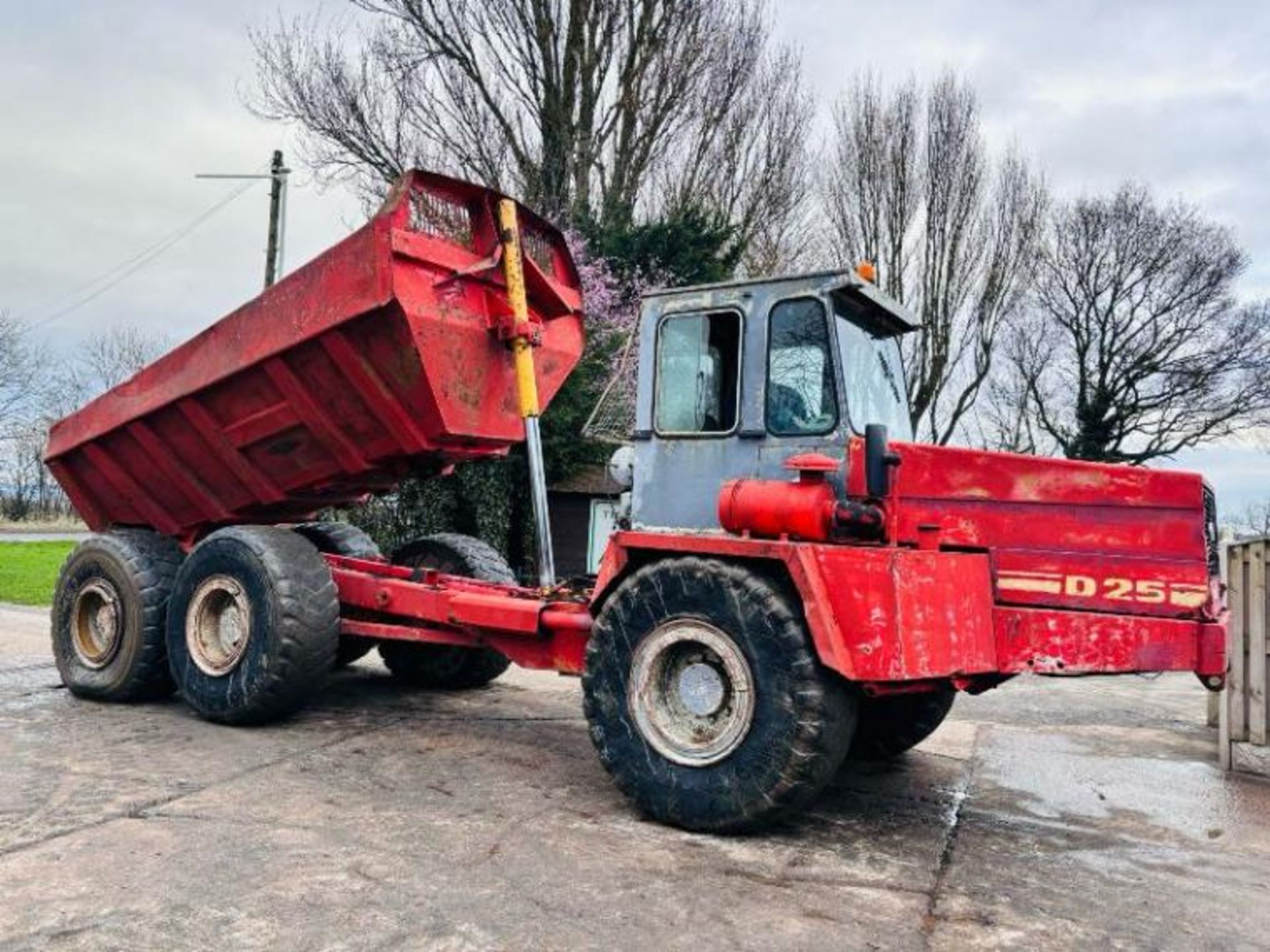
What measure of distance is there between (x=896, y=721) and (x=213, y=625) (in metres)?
4.16

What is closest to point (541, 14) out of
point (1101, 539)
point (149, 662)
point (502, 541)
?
point (502, 541)

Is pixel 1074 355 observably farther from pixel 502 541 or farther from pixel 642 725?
pixel 642 725

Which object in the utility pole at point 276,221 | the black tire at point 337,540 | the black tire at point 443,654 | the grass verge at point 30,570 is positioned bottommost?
the grass verge at point 30,570

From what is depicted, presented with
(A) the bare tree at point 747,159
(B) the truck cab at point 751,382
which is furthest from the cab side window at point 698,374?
(A) the bare tree at point 747,159

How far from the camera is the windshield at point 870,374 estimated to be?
465 cm

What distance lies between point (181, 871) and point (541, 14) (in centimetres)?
1949

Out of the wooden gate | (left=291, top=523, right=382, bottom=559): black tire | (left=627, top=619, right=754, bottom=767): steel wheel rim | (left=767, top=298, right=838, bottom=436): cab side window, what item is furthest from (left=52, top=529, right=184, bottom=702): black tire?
the wooden gate

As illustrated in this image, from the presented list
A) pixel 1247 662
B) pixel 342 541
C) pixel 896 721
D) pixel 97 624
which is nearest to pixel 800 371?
pixel 896 721

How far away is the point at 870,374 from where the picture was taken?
486cm

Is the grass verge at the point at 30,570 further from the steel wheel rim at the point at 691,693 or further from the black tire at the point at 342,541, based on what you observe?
the steel wheel rim at the point at 691,693

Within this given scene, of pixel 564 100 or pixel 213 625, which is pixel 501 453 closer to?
pixel 213 625

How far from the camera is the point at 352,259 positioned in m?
5.69

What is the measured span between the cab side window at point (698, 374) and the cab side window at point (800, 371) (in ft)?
0.64

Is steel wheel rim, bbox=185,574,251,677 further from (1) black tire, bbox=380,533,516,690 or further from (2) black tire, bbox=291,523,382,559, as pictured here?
(1) black tire, bbox=380,533,516,690
